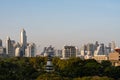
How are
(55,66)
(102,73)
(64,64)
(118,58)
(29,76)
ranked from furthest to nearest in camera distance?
(118,58), (55,66), (64,64), (102,73), (29,76)

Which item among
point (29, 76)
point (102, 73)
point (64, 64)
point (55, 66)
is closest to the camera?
point (29, 76)

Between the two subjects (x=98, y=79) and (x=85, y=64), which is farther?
(x=85, y=64)

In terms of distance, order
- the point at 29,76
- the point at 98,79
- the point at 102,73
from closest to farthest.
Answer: the point at 98,79, the point at 29,76, the point at 102,73

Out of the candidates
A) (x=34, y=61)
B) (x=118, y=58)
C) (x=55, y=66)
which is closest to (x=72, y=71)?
(x=55, y=66)

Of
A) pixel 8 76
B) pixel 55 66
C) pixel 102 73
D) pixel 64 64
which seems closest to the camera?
pixel 8 76

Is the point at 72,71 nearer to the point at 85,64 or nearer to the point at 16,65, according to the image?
the point at 85,64

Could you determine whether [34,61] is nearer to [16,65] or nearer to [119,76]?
[16,65]

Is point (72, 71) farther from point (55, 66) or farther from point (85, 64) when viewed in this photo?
point (55, 66)

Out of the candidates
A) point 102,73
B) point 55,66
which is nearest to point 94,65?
point 102,73
